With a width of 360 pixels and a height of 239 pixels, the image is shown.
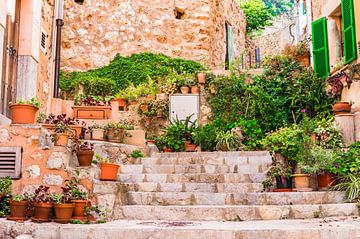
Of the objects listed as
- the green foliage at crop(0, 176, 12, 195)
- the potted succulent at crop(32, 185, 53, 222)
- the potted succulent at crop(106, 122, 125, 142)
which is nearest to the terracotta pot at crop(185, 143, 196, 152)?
the potted succulent at crop(106, 122, 125, 142)

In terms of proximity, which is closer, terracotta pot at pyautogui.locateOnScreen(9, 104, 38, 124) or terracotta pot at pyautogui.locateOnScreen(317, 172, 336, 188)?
terracotta pot at pyautogui.locateOnScreen(9, 104, 38, 124)

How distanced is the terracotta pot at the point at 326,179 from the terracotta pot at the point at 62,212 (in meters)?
3.57

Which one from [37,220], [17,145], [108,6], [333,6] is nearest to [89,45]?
[108,6]

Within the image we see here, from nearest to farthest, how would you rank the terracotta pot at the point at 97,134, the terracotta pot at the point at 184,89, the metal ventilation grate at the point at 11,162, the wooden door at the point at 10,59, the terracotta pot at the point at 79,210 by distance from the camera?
the terracotta pot at the point at 79,210 → the metal ventilation grate at the point at 11,162 → the wooden door at the point at 10,59 → the terracotta pot at the point at 97,134 → the terracotta pot at the point at 184,89

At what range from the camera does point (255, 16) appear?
70.8 ft

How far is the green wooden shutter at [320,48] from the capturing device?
10.6 meters

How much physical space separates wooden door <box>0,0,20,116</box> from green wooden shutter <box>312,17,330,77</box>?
22.1 feet

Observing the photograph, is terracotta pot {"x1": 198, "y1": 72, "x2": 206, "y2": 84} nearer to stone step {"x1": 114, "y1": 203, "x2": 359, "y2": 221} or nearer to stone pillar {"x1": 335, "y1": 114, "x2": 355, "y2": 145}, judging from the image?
stone pillar {"x1": 335, "y1": 114, "x2": 355, "y2": 145}

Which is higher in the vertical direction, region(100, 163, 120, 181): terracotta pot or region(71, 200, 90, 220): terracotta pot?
region(100, 163, 120, 181): terracotta pot

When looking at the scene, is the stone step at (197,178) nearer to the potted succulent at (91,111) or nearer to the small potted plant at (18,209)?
the small potted plant at (18,209)

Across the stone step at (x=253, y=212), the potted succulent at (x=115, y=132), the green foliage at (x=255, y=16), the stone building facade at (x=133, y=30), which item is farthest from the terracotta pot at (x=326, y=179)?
the green foliage at (x=255, y=16)

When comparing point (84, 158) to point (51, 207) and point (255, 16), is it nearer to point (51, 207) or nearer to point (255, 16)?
point (51, 207)

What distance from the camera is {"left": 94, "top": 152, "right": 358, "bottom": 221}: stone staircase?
570 cm

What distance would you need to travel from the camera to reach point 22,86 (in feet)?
28.5
